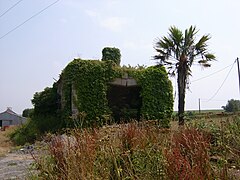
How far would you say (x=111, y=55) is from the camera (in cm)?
1692

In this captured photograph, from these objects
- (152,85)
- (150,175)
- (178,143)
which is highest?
(152,85)

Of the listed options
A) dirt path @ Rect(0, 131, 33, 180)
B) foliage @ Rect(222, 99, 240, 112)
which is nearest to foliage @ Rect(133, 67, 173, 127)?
foliage @ Rect(222, 99, 240, 112)

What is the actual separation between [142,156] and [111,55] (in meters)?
13.6

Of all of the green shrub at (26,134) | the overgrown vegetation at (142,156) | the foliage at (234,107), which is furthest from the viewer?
the green shrub at (26,134)

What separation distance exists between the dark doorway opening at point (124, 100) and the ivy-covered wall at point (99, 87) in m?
0.54

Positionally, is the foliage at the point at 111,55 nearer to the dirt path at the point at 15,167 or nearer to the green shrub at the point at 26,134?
→ the green shrub at the point at 26,134

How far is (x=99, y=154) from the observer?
3805 millimetres

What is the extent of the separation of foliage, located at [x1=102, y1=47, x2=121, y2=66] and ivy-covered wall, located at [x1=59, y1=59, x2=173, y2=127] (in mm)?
1301

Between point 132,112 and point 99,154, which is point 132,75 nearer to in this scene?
point 132,112

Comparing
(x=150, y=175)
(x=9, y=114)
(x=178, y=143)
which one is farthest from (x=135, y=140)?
(x=9, y=114)

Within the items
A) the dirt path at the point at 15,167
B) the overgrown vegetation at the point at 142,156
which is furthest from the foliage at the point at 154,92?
the overgrown vegetation at the point at 142,156

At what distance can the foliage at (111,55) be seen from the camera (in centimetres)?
1684

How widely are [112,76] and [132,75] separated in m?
0.99

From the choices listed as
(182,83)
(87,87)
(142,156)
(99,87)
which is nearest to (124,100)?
(99,87)
